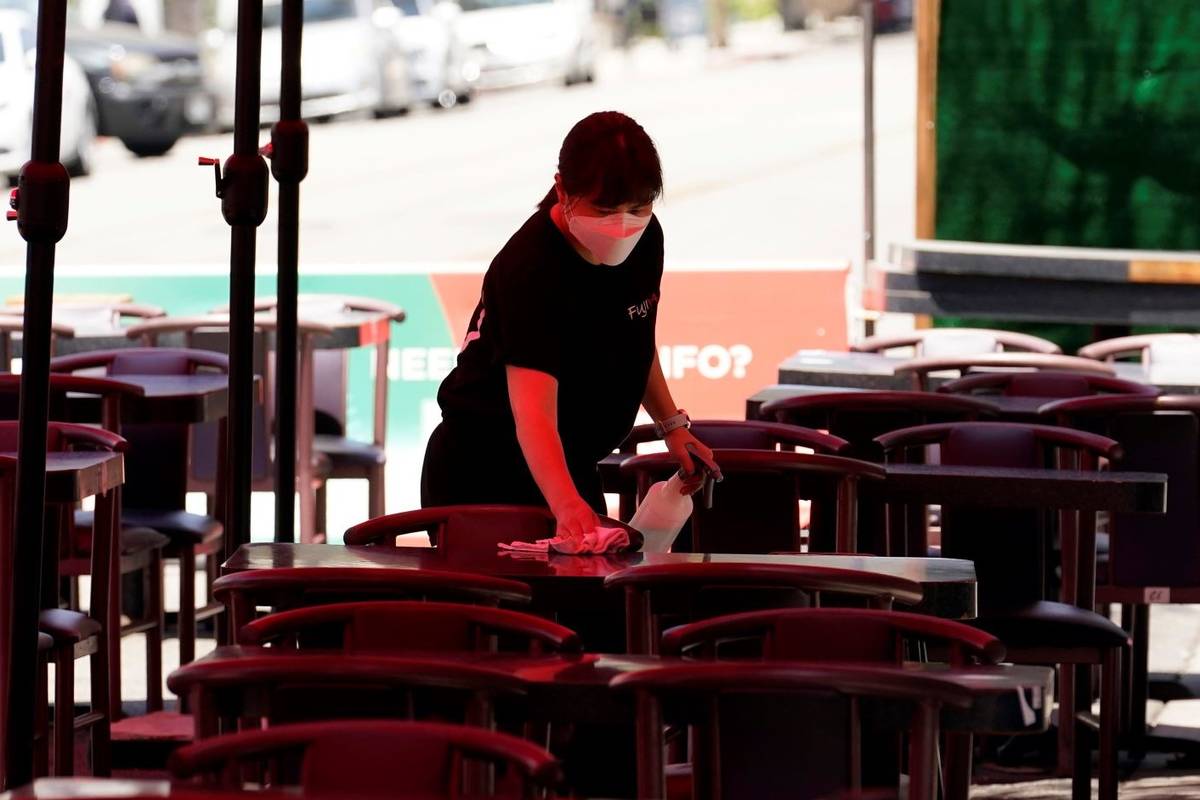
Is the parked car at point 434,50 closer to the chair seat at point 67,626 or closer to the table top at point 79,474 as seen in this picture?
the table top at point 79,474

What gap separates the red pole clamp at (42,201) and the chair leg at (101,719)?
1.63 m

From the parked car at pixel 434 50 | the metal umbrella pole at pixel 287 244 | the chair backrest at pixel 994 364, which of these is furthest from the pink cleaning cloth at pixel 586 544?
the parked car at pixel 434 50

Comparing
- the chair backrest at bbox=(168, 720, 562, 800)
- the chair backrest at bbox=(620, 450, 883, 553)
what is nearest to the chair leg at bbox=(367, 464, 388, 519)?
the chair backrest at bbox=(620, 450, 883, 553)

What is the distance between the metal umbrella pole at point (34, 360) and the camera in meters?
3.22

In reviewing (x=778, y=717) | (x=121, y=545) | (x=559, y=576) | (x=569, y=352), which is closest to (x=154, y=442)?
(x=121, y=545)

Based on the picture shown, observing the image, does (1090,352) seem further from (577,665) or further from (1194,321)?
(577,665)

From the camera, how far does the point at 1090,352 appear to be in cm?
678

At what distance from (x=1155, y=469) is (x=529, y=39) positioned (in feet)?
20.4

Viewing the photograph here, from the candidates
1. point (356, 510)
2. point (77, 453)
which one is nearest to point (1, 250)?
point (356, 510)

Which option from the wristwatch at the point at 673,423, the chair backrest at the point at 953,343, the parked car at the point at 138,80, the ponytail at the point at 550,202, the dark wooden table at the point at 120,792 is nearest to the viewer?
the dark wooden table at the point at 120,792

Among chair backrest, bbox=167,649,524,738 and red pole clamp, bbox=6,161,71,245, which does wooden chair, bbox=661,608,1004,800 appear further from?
red pole clamp, bbox=6,161,71,245

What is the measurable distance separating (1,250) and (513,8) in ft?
9.91

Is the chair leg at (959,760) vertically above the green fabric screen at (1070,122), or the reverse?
the green fabric screen at (1070,122)

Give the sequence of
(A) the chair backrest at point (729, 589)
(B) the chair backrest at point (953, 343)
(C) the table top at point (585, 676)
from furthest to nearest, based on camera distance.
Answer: (B) the chair backrest at point (953, 343) → (A) the chair backrest at point (729, 589) → (C) the table top at point (585, 676)
